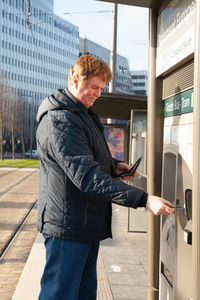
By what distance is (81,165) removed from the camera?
1.96m

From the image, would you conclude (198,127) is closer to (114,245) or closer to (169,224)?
(169,224)

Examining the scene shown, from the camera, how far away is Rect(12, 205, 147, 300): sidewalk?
150 inches

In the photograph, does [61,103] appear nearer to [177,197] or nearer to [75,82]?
[75,82]

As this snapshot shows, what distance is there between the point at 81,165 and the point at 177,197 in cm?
60

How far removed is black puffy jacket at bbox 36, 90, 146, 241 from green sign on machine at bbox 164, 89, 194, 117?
44cm

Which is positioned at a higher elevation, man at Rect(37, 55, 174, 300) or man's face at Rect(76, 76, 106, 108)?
man's face at Rect(76, 76, 106, 108)

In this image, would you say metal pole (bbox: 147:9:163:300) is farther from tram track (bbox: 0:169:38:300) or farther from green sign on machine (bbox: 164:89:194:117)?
tram track (bbox: 0:169:38:300)

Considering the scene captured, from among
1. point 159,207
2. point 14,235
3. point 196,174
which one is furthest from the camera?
point 14,235

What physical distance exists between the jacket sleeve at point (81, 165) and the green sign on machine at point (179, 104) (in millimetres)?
521

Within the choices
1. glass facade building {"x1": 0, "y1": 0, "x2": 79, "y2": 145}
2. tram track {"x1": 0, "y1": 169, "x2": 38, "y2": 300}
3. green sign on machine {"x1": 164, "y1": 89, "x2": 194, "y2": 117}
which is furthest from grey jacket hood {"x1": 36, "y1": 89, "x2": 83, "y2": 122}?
glass facade building {"x1": 0, "y1": 0, "x2": 79, "y2": 145}

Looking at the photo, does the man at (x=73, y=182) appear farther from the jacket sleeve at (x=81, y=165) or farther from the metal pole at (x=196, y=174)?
the metal pole at (x=196, y=174)

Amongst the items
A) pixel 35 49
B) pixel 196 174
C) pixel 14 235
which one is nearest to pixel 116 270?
pixel 14 235

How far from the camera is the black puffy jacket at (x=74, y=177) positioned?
1937 mm

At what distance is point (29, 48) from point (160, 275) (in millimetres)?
91115
